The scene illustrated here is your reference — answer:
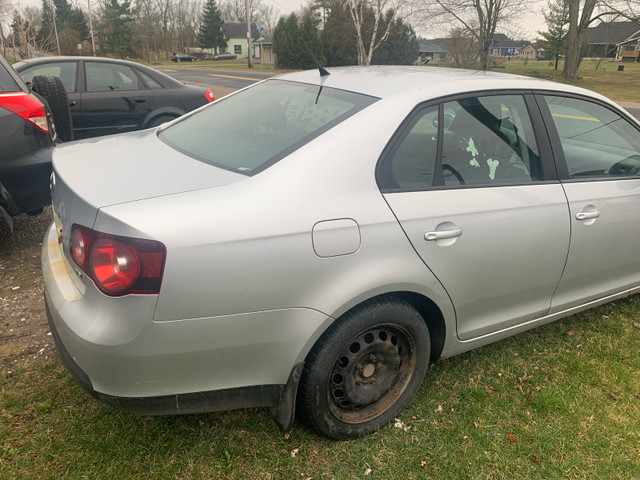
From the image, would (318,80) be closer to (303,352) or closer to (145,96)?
(303,352)

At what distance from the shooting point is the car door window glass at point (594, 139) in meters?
2.84

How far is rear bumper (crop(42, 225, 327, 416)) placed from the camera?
1.77 metres

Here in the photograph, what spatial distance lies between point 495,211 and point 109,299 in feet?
5.58

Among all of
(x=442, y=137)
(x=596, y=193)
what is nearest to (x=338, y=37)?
(x=596, y=193)

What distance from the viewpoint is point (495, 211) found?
2.40 meters

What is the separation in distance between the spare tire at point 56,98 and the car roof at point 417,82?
3.21m

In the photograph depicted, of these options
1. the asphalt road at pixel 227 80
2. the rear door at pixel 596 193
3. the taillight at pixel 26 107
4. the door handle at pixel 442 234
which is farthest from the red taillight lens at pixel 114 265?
the asphalt road at pixel 227 80

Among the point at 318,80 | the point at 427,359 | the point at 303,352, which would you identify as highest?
the point at 318,80

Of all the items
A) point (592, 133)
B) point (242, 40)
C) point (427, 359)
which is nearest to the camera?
point (427, 359)

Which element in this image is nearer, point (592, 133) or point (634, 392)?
point (634, 392)

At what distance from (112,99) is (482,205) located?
19.5 feet

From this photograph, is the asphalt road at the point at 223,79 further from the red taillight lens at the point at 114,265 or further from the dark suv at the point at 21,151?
the red taillight lens at the point at 114,265

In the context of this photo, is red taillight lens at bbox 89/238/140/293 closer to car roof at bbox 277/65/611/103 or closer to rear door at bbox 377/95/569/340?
rear door at bbox 377/95/569/340

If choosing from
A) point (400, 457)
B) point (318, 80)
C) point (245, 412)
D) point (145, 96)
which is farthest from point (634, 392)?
point (145, 96)
